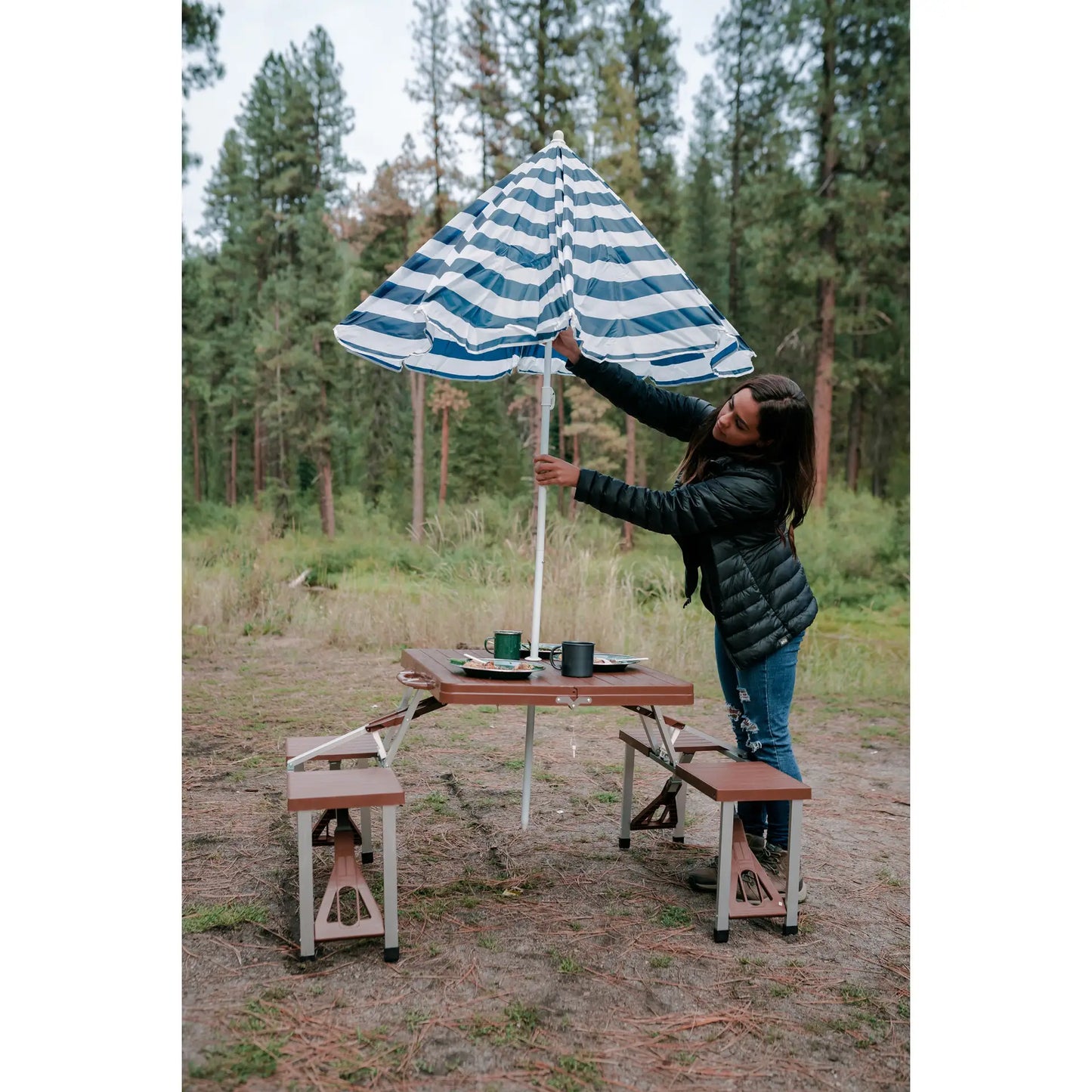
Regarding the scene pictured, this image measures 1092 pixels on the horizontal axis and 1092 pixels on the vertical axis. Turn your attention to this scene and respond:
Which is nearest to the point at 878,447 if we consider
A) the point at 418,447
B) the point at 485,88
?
the point at 418,447

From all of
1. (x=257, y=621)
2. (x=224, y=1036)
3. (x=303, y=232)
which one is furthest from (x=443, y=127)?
(x=224, y=1036)

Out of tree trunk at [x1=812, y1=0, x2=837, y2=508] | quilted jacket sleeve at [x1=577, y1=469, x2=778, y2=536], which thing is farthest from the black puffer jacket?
tree trunk at [x1=812, y1=0, x2=837, y2=508]

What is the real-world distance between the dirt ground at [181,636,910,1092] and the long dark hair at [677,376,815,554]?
1.08 m

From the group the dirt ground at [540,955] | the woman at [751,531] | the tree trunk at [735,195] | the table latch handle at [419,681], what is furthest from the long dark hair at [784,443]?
the tree trunk at [735,195]

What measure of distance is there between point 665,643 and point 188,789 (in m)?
3.32

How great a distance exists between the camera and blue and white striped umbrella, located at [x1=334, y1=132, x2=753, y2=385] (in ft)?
7.83

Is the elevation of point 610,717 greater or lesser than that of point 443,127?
lesser

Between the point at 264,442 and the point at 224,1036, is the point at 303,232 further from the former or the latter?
the point at 224,1036

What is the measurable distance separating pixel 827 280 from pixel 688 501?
934cm

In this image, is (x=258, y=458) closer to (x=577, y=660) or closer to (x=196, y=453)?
(x=196, y=453)

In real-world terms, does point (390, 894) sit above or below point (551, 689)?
below

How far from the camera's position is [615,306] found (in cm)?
261

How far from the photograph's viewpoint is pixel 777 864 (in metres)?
2.74

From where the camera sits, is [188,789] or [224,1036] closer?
[224,1036]
